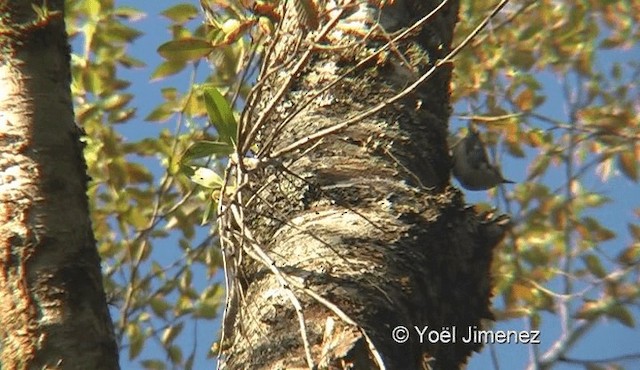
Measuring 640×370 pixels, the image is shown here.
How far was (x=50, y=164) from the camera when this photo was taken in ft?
3.42

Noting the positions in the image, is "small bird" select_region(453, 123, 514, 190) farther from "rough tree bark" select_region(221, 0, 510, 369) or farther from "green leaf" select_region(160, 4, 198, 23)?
"rough tree bark" select_region(221, 0, 510, 369)

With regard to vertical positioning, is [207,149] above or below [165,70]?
below

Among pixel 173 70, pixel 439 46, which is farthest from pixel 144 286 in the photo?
pixel 439 46

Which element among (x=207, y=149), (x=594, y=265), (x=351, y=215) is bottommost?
(x=594, y=265)

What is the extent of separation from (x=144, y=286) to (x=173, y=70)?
1.12 metres

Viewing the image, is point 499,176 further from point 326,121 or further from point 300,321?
point 300,321

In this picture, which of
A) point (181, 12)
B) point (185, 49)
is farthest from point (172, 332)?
point (185, 49)

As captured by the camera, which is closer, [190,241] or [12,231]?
[12,231]

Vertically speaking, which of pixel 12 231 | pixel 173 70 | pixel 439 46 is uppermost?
pixel 173 70

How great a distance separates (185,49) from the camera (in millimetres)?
1623

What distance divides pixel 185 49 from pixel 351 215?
2.10 ft

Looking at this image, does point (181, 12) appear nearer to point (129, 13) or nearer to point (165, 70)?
point (165, 70)

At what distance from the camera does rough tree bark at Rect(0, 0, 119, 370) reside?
964mm

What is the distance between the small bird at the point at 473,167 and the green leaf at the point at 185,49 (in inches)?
31.3
